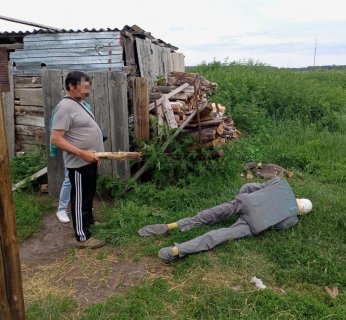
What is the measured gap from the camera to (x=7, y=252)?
2496 millimetres

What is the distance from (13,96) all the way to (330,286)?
650cm

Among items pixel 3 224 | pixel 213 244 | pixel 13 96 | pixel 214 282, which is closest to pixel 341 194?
pixel 213 244

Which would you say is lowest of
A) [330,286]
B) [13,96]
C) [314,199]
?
[330,286]

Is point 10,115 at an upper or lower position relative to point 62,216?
upper

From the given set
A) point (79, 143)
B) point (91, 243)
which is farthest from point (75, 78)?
point (91, 243)

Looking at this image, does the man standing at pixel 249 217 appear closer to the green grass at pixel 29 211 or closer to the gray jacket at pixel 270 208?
the gray jacket at pixel 270 208

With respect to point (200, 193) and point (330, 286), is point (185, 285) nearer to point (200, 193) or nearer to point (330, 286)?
point (330, 286)

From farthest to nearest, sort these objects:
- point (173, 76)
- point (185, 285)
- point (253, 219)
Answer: point (173, 76) < point (253, 219) < point (185, 285)

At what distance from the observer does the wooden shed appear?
5578mm

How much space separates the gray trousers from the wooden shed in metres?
1.50

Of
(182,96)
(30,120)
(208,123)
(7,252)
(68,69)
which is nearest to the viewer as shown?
(7,252)

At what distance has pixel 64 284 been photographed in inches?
149

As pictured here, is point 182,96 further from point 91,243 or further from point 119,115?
point 91,243

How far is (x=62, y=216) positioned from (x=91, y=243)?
83 centimetres
